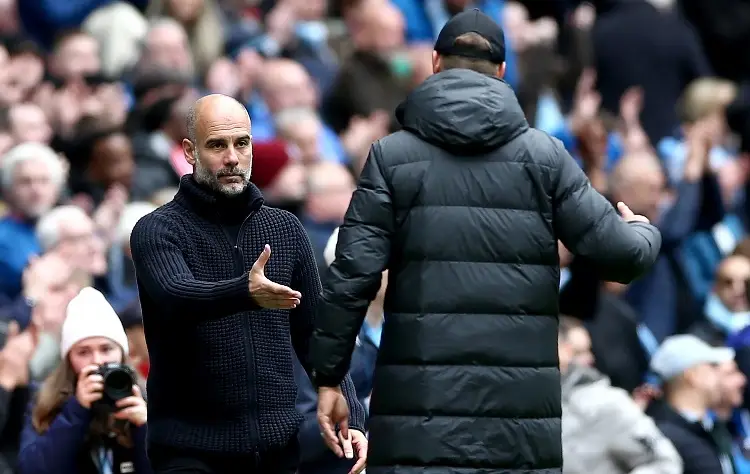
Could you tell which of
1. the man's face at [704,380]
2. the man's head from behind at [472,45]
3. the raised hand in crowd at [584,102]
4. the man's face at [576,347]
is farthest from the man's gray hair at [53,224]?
the raised hand in crowd at [584,102]

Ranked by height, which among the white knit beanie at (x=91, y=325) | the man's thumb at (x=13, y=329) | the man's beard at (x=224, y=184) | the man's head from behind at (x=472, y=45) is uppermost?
the man's head from behind at (x=472, y=45)

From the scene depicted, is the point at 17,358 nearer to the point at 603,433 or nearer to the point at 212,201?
the point at 603,433

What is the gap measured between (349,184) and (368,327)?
9.79ft

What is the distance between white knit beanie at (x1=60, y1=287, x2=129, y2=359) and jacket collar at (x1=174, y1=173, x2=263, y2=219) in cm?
Result: 144

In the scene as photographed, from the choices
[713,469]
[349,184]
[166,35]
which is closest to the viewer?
[713,469]

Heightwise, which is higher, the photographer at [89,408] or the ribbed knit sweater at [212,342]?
the ribbed knit sweater at [212,342]

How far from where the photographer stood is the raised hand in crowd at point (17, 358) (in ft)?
32.2

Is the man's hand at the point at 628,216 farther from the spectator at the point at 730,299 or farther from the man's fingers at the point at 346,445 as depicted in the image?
the spectator at the point at 730,299

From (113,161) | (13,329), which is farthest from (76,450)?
(113,161)

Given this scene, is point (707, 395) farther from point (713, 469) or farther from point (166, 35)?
point (166, 35)

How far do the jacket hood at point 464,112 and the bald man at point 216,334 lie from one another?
0.68 m

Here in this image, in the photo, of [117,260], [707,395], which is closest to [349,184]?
[117,260]

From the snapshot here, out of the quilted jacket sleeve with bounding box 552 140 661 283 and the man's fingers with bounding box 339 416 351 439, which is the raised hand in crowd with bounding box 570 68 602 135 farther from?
the man's fingers with bounding box 339 416 351 439

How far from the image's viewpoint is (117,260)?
11562 mm
